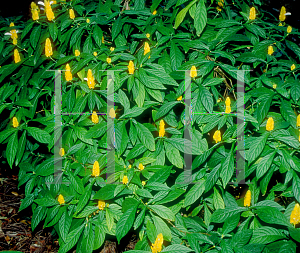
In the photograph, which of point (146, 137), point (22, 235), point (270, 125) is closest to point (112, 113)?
point (146, 137)

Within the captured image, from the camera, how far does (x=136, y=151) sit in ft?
5.15

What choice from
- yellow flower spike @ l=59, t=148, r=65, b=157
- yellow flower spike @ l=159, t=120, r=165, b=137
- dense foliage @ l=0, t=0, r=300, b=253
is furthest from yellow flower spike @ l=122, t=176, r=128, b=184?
yellow flower spike @ l=59, t=148, r=65, b=157

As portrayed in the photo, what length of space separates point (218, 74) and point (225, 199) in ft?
2.61

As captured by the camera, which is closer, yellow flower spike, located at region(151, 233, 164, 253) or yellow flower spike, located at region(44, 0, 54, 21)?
yellow flower spike, located at region(151, 233, 164, 253)

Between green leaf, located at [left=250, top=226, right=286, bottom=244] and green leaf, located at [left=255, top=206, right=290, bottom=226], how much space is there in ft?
0.33

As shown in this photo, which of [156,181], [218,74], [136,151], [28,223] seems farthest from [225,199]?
[28,223]

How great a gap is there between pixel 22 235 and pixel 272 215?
2.30 meters

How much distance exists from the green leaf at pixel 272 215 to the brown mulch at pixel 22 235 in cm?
121

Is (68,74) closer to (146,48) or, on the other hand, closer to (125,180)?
(146,48)

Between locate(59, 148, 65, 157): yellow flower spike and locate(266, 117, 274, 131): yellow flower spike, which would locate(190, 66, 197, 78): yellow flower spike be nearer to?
locate(266, 117, 274, 131): yellow flower spike

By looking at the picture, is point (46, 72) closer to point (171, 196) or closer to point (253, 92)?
point (171, 196)

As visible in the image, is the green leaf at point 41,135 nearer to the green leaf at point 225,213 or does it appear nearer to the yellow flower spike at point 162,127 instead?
the yellow flower spike at point 162,127

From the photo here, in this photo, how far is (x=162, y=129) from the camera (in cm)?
152

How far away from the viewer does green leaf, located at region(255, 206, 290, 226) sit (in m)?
1.37
